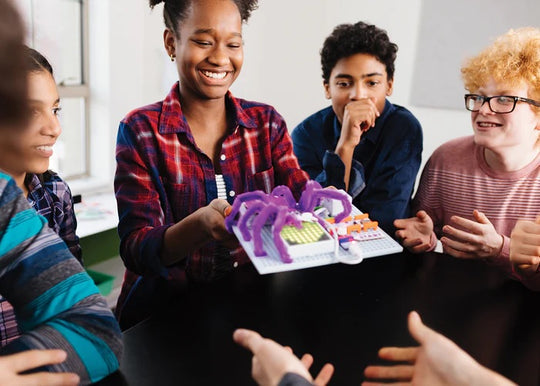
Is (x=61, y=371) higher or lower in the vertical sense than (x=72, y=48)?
lower

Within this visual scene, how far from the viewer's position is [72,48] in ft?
7.66

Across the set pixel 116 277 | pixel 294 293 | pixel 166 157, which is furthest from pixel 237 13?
pixel 116 277

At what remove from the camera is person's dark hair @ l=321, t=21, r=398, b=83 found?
1.61 meters

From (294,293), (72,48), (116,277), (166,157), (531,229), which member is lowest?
(116,277)

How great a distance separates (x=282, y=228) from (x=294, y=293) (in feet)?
0.56

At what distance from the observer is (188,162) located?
114cm

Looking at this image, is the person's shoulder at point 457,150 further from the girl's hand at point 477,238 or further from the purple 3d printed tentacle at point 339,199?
the purple 3d printed tentacle at point 339,199

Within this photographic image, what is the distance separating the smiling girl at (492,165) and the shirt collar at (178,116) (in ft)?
1.61

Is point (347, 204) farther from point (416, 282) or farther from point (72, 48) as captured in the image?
point (72, 48)

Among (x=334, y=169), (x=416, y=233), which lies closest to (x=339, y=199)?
(x=416, y=233)

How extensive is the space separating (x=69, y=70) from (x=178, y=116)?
58.7 inches

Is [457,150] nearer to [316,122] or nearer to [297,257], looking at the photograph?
[316,122]

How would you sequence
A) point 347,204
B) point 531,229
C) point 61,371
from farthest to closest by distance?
point 531,229 → point 347,204 → point 61,371

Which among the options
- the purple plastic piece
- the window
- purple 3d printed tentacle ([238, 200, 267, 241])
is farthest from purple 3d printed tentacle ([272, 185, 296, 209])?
the window
